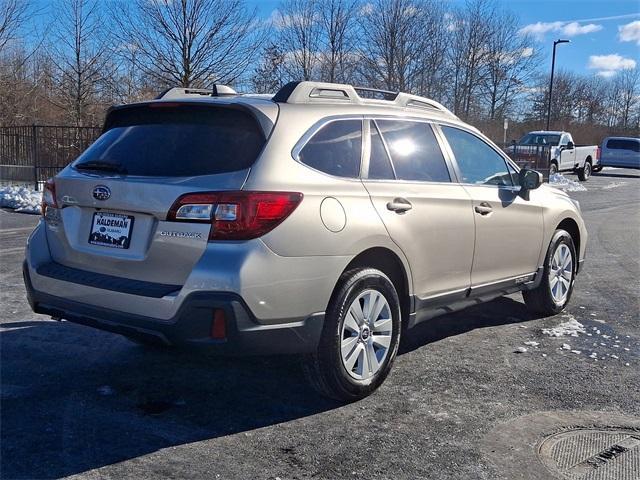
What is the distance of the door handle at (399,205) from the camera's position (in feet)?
13.6

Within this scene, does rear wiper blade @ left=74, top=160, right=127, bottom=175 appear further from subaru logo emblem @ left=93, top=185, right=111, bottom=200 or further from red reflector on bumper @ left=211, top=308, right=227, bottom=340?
red reflector on bumper @ left=211, top=308, right=227, bottom=340

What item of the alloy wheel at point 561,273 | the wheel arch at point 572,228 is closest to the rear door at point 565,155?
the wheel arch at point 572,228

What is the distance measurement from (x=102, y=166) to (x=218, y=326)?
127 cm

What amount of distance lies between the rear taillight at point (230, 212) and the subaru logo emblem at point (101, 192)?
18.7 inches

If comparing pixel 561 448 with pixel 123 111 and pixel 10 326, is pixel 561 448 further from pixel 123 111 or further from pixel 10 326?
pixel 10 326

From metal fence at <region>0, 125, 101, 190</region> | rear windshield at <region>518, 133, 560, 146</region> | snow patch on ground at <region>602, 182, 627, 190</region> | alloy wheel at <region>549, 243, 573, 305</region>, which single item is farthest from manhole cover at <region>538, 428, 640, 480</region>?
rear windshield at <region>518, 133, 560, 146</region>

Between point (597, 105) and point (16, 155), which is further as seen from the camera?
point (597, 105)

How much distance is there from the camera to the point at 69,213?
12.7 ft

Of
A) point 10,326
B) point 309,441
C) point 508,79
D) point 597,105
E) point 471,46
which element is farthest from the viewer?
point 597,105

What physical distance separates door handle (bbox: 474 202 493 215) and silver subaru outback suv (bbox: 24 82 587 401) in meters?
0.17

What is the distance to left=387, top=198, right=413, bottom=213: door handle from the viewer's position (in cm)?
414

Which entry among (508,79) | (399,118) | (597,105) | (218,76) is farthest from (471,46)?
(399,118)

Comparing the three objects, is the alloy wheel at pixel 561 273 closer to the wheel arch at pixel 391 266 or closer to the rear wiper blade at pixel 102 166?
the wheel arch at pixel 391 266

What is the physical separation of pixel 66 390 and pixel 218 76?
57.8 feet
